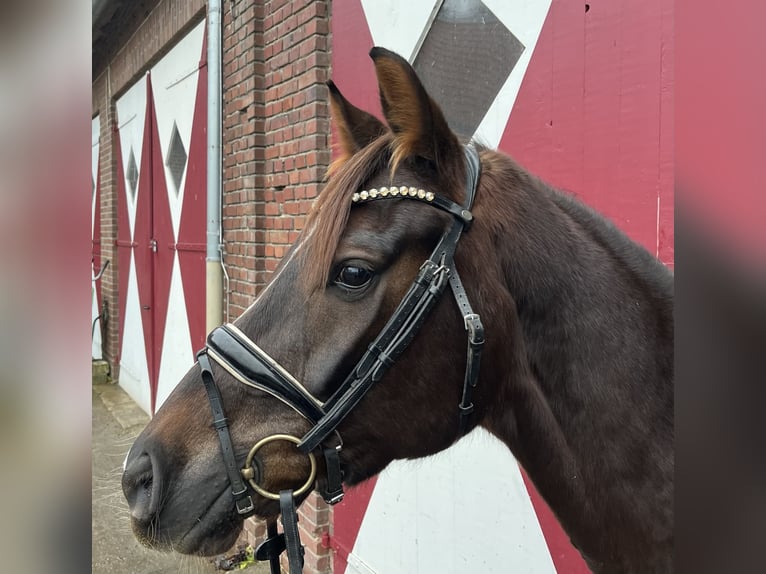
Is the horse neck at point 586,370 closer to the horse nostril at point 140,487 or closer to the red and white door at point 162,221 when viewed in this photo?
the horse nostril at point 140,487

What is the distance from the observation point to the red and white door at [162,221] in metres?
5.16

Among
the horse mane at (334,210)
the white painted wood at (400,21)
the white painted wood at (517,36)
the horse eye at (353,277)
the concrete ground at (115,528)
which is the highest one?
the white painted wood at (400,21)

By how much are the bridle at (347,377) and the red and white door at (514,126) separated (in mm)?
696

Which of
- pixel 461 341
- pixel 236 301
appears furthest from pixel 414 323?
pixel 236 301

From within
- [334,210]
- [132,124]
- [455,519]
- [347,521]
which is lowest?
[347,521]

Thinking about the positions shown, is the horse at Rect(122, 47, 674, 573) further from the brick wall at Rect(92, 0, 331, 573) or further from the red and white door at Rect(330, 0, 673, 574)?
the brick wall at Rect(92, 0, 331, 573)

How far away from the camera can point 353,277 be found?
126 cm

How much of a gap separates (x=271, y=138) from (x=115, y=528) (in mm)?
3251

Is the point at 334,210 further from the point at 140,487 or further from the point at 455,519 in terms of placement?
the point at 455,519

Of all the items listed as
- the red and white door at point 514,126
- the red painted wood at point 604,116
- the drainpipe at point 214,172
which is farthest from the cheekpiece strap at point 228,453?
the drainpipe at point 214,172

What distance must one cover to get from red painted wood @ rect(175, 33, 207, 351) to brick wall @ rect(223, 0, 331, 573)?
760 millimetres

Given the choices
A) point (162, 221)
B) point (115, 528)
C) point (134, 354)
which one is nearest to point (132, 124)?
point (162, 221)
